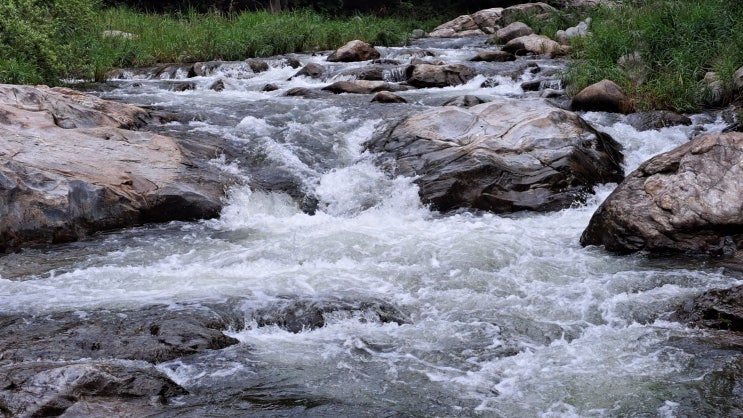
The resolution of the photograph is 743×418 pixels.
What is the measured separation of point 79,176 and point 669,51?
8.92m

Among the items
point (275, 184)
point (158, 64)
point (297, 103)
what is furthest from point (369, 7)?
point (275, 184)

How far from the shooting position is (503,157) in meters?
8.32

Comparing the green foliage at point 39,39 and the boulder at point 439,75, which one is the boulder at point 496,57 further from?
the green foliage at point 39,39

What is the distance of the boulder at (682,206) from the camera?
6.49m

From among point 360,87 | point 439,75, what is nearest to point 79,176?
point 360,87

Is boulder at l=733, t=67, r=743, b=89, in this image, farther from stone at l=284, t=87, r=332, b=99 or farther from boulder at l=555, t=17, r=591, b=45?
boulder at l=555, t=17, r=591, b=45

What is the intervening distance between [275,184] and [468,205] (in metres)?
2.28

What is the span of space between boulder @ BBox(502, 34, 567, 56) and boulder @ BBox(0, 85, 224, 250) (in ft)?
33.8

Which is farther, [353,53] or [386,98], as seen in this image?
[353,53]

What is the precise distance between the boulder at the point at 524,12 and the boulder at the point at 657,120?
41.1 ft

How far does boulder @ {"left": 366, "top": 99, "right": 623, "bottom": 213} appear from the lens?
8.11 meters

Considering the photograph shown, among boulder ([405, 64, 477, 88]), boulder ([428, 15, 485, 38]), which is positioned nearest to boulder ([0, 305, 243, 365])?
boulder ([405, 64, 477, 88])

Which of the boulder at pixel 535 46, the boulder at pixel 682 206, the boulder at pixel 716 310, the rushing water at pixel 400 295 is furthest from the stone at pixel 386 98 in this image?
the boulder at pixel 716 310

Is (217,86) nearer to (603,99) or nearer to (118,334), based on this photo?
(603,99)
